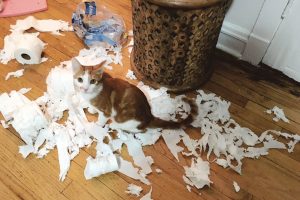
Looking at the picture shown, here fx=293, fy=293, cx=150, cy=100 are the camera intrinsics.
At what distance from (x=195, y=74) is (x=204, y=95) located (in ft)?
0.37

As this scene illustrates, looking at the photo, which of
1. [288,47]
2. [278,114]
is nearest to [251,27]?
[288,47]

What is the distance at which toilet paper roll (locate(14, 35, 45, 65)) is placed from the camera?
1.31 meters

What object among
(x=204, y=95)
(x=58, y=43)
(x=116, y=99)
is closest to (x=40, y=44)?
(x=58, y=43)

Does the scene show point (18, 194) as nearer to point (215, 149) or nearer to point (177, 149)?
point (177, 149)

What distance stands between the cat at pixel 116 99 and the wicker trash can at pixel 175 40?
20 cm

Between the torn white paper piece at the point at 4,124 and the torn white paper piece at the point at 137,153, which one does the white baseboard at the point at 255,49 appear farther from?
the torn white paper piece at the point at 4,124

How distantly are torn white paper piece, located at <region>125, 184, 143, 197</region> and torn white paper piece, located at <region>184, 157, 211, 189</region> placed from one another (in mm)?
172

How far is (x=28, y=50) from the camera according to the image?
1.31 m

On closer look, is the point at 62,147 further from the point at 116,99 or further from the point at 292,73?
the point at 292,73

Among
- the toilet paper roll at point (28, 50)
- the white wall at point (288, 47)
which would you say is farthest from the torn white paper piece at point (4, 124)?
the white wall at point (288, 47)

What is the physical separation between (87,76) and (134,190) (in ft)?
1.41

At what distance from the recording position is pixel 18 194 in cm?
102

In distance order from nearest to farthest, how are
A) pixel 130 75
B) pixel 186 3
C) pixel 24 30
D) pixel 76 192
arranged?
pixel 186 3, pixel 76 192, pixel 130 75, pixel 24 30

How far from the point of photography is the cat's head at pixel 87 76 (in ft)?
3.05
